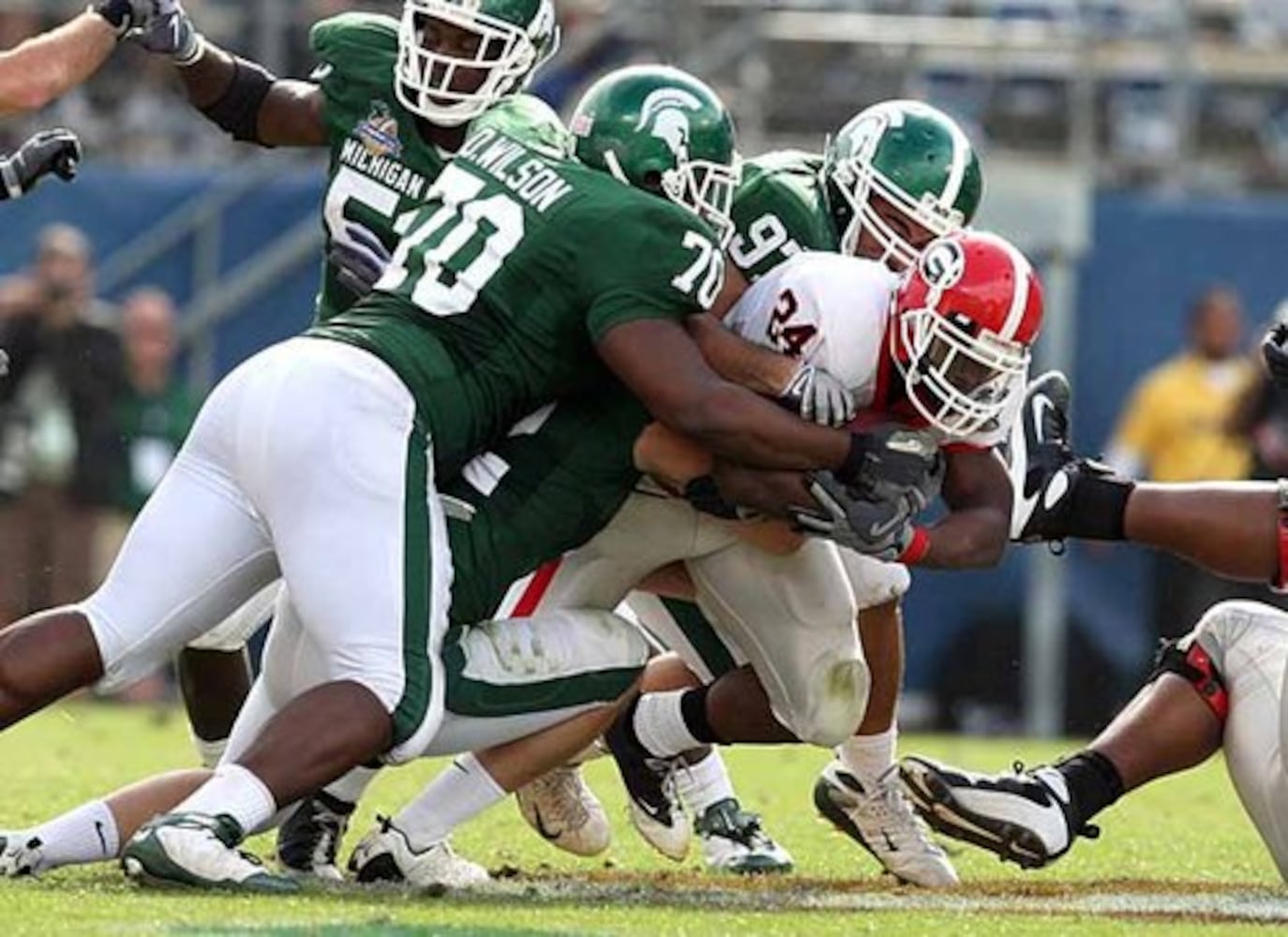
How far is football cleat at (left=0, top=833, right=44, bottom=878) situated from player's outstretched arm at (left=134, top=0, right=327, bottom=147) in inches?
73.8

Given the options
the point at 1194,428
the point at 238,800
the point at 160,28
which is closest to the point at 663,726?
the point at 238,800

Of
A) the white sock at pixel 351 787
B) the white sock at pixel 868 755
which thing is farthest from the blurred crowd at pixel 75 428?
the white sock at pixel 351 787

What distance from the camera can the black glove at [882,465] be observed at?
558cm

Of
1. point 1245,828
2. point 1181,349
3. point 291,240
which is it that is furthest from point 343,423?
point 1181,349

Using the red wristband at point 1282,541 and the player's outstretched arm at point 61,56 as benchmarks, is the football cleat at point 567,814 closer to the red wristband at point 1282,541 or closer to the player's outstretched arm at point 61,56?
the red wristband at point 1282,541

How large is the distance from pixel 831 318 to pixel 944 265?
0.23 metres

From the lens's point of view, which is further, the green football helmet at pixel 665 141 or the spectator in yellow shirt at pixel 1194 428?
the spectator in yellow shirt at pixel 1194 428

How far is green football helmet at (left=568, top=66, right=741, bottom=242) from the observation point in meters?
5.85

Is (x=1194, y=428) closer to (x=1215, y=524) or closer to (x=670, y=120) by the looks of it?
(x=1215, y=524)

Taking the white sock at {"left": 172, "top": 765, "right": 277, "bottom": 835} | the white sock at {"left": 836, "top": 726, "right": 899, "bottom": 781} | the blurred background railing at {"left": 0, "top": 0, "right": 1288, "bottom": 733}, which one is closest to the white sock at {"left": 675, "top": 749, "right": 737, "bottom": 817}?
the white sock at {"left": 836, "top": 726, "right": 899, "bottom": 781}

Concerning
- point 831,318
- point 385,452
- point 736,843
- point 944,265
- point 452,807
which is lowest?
point 736,843

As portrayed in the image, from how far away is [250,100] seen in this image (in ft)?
22.6

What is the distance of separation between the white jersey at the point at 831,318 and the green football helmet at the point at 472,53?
939 millimetres

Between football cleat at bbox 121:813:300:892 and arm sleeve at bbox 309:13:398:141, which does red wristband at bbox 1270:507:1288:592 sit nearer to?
arm sleeve at bbox 309:13:398:141
